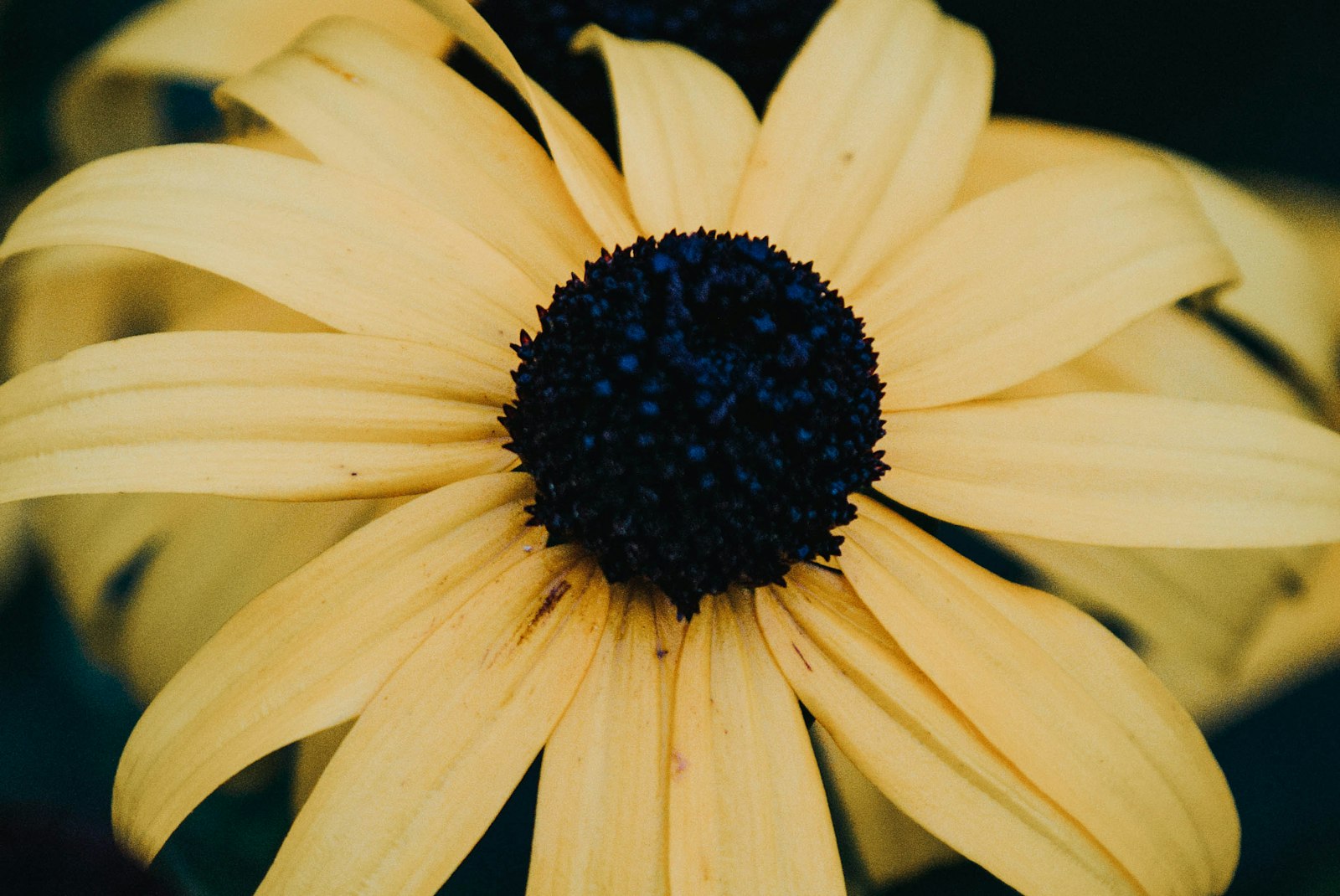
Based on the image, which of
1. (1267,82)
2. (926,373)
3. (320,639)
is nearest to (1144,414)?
(926,373)

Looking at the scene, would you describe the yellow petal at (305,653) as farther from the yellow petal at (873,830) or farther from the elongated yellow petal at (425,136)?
the yellow petal at (873,830)

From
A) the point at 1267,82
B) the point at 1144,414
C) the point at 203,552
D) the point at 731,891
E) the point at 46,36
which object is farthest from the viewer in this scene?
the point at 1267,82

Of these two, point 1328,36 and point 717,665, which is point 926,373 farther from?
point 1328,36

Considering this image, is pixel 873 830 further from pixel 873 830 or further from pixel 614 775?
pixel 614 775

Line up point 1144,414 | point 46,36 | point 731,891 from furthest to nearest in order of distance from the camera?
point 46,36, point 1144,414, point 731,891

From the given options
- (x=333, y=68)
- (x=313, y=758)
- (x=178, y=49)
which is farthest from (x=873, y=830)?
(x=178, y=49)

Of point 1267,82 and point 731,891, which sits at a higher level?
point 1267,82

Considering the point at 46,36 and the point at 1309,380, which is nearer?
the point at 1309,380

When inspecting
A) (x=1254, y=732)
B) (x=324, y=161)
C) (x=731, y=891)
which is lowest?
(x=1254, y=732)
